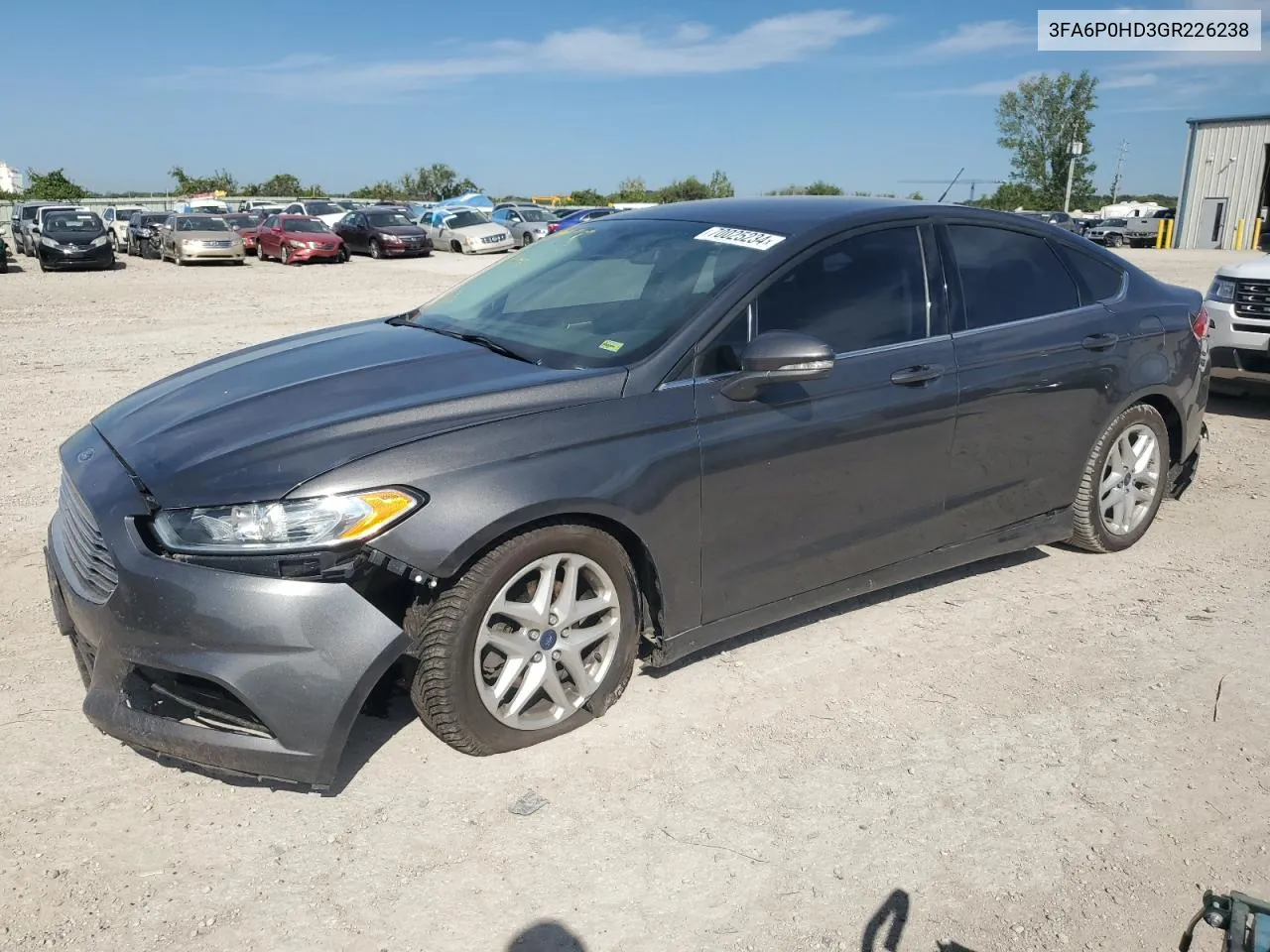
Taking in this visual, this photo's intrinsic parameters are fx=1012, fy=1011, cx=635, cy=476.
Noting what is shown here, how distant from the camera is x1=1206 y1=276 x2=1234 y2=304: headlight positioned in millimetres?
7883

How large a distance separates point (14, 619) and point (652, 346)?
2.84 m

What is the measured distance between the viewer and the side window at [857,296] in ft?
12.1

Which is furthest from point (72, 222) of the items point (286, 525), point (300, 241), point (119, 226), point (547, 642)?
point (547, 642)

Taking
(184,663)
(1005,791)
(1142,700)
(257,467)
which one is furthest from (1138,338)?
(184,663)

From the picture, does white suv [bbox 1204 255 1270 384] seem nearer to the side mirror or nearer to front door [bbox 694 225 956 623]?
front door [bbox 694 225 956 623]

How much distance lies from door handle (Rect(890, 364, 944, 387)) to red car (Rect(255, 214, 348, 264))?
26719mm

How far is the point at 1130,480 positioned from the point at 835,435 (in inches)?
83.8

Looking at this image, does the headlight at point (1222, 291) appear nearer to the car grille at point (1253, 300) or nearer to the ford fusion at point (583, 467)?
the car grille at point (1253, 300)

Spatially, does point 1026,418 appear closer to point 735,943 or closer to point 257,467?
point 735,943

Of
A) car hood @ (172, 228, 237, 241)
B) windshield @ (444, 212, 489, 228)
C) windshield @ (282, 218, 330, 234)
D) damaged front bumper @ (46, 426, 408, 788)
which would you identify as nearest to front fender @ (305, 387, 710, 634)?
damaged front bumper @ (46, 426, 408, 788)

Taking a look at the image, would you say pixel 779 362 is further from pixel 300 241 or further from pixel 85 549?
pixel 300 241

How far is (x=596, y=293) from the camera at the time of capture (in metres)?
4.06

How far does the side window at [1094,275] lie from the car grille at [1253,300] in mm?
3647

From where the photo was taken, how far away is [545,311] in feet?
13.3
